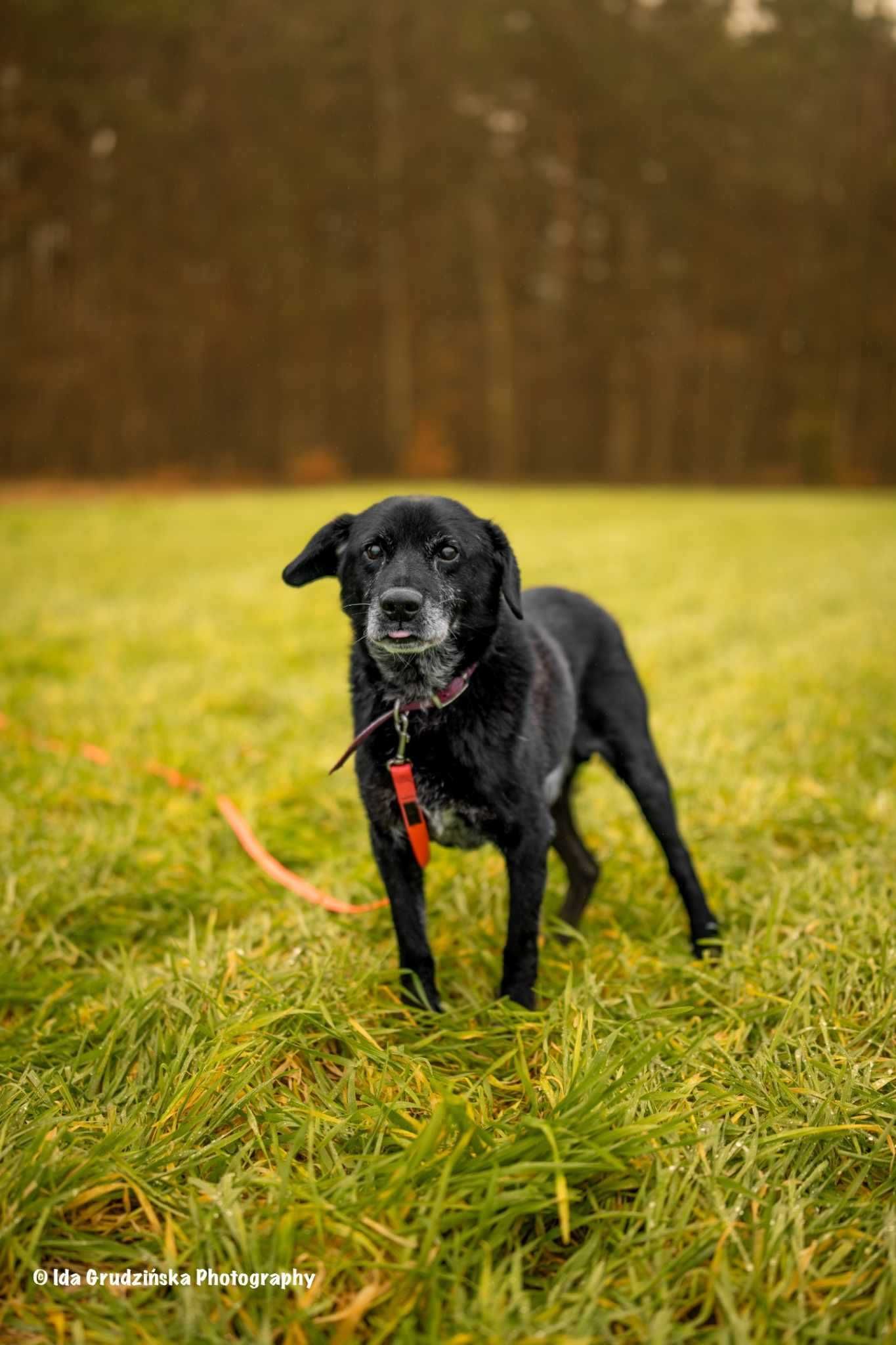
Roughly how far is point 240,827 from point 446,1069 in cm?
152

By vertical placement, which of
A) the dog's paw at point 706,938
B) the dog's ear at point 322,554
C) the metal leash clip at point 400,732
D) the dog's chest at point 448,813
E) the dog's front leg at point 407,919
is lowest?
the dog's paw at point 706,938

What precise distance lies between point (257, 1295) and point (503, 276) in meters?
29.9

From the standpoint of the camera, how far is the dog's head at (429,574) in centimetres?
203

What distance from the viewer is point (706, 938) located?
8.16ft

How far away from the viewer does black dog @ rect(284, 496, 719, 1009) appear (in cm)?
205

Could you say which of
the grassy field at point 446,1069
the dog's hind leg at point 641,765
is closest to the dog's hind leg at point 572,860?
the grassy field at point 446,1069

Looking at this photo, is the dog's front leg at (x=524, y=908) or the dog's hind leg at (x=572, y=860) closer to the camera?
the dog's front leg at (x=524, y=908)

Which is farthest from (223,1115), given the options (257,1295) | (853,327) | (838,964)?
(853,327)

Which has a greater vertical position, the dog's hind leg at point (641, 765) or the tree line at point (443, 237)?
the tree line at point (443, 237)

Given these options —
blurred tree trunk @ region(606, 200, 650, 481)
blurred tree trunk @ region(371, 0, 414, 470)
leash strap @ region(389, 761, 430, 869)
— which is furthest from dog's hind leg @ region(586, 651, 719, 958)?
blurred tree trunk @ region(606, 200, 650, 481)

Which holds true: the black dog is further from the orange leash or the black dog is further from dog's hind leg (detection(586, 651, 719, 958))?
the orange leash

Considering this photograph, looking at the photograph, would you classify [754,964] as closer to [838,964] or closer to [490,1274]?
[838,964]

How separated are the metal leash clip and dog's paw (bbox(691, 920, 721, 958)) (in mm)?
1059

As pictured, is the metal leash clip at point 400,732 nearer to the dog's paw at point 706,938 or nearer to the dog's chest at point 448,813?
the dog's chest at point 448,813
